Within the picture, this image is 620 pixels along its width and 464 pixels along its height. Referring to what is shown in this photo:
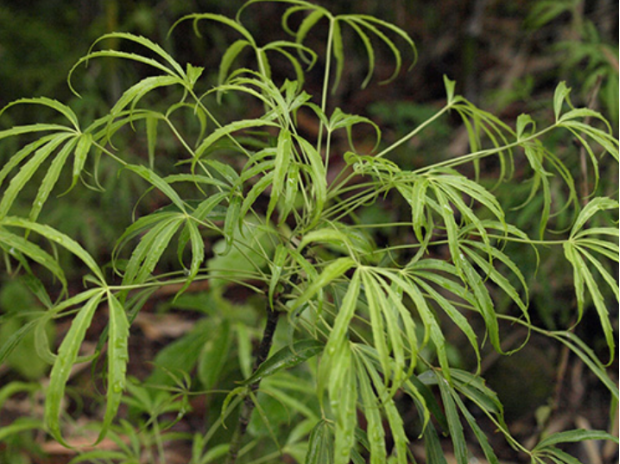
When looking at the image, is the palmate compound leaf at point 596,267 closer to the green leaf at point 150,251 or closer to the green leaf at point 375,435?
the green leaf at point 375,435

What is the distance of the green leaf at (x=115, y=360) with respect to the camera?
40 centimetres

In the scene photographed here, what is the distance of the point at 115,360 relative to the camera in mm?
413

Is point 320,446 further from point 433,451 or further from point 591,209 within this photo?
point 591,209

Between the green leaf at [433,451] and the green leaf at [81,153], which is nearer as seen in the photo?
the green leaf at [81,153]

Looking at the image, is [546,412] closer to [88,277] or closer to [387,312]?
[387,312]

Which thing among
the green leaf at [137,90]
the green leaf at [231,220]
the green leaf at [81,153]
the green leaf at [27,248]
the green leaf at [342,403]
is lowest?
the green leaf at [342,403]

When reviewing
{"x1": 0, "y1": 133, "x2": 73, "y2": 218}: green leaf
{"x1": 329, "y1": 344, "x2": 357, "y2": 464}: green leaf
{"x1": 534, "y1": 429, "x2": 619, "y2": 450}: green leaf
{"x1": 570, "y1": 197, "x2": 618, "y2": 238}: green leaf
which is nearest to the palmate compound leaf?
{"x1": 570, "y1": 197, "x2": 618, "y2": 238}: green leaf

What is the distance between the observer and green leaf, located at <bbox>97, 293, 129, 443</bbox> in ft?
1.32

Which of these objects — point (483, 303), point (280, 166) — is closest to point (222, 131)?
point (280, 166)

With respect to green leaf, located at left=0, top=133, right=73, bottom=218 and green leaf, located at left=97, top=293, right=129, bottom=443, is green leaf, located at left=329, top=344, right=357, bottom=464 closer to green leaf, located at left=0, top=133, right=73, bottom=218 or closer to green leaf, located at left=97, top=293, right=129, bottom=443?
green leaf, located at left=97, top=293, right=129, bottom=443

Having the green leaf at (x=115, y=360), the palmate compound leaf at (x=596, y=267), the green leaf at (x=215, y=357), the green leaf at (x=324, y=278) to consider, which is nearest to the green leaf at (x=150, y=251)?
the green leaf at (x=115, y=360)

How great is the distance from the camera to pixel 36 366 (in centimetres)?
155

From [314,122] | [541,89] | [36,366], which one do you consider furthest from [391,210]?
[36,366]

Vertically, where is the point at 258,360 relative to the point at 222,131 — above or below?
below
